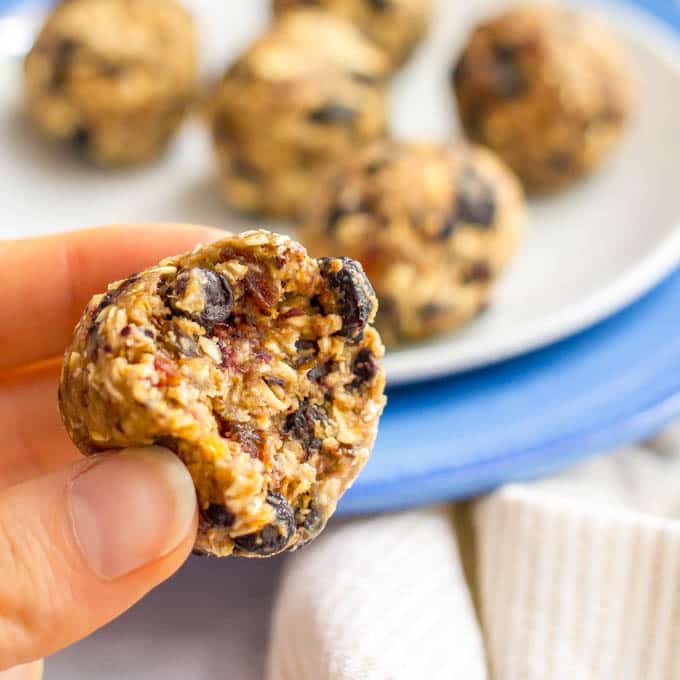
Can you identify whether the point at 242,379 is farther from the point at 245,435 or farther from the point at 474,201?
the point at 474,201

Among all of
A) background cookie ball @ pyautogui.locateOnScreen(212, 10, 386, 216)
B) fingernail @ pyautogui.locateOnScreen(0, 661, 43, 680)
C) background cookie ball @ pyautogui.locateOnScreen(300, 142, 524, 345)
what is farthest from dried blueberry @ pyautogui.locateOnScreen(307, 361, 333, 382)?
background cookie ball @ pyautogui.locateOnScreen(212, 10, 386, 216)

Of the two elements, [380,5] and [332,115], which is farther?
[380,5]

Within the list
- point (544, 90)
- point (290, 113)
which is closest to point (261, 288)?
point (290, 113)

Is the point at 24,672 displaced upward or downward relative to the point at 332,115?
downward

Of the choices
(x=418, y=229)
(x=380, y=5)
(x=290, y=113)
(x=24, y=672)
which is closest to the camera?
(x=24, y=672)

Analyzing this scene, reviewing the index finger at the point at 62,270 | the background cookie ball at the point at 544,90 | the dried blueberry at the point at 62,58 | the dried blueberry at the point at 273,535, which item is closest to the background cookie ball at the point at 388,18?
the background cookie ball at the point at 544,90

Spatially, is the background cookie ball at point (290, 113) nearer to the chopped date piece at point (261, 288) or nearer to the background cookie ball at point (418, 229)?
the background cookie ball at point (418, 229)
